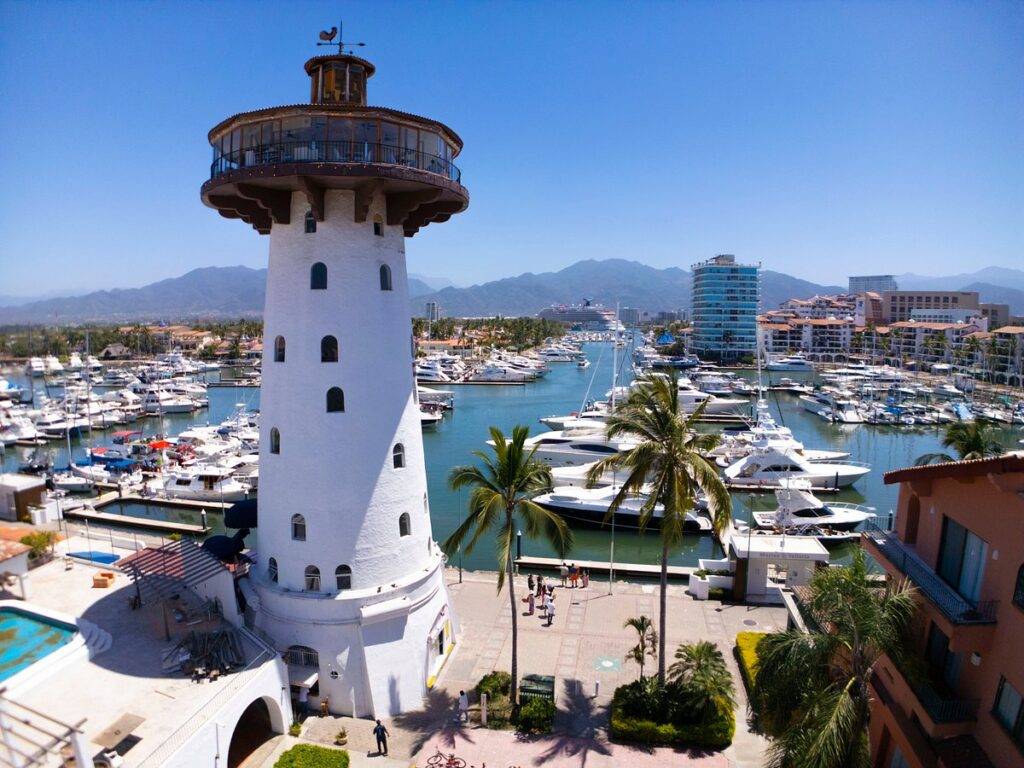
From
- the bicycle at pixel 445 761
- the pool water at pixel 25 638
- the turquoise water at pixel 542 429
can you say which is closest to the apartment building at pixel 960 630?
the turquoise water at pixel 542 429

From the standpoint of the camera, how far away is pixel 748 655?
21.3 metres

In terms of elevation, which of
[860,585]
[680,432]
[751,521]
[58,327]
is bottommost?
[751,521]

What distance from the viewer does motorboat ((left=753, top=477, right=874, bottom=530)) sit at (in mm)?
39094

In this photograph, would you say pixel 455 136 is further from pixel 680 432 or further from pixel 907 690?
pixel 907 690

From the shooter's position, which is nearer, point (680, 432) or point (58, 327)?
point (680, 432)

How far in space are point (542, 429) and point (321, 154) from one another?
6205 cm

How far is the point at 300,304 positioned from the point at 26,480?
2654 cm

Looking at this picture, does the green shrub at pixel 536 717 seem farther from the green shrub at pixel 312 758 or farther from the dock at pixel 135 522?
the dock at pixel 135 522

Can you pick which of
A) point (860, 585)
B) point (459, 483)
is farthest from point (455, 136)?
point (860, 585)

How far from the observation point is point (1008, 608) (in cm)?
1104

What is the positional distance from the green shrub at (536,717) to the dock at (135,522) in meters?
30.0

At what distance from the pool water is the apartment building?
21241 mm

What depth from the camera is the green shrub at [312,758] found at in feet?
52.2

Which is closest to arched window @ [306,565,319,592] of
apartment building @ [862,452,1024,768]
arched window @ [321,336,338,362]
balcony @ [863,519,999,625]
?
arched window @ [321,336,338,362]
